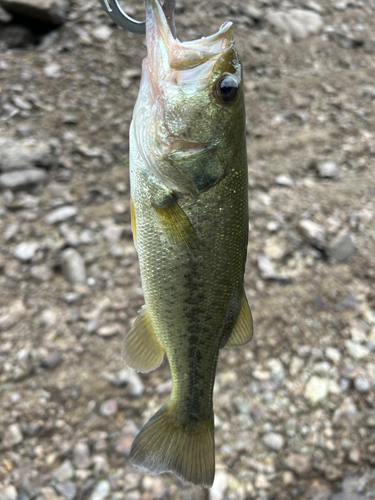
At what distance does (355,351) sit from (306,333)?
0.32 m

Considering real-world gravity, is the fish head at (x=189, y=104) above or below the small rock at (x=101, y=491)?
above

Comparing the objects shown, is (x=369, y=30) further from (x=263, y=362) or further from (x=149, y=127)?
(x=149, y=127)

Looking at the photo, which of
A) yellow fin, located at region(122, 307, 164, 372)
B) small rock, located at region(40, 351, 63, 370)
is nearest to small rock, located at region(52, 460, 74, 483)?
small rock, located at region(40, 351, 63, 370)

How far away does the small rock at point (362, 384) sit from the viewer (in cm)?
250

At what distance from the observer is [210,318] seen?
1.28 meters

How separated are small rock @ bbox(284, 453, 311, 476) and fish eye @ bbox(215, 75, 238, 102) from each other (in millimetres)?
→ 1949

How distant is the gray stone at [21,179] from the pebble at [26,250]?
0.50 metres

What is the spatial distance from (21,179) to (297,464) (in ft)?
8.54

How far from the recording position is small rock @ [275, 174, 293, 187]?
3.60m

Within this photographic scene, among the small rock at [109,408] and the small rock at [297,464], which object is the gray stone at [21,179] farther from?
the small rock at [297,464]

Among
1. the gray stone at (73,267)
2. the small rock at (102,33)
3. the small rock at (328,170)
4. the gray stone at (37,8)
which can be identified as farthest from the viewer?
the small rock at (102,33)

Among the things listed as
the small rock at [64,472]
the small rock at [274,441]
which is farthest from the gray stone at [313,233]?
the small rock at [64,472]

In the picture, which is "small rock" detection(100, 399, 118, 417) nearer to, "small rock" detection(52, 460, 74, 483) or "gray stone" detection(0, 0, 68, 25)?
"small rock" detection(52, 460, 74, 483)

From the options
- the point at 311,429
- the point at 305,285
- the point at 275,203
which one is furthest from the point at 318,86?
the point at 311,429
